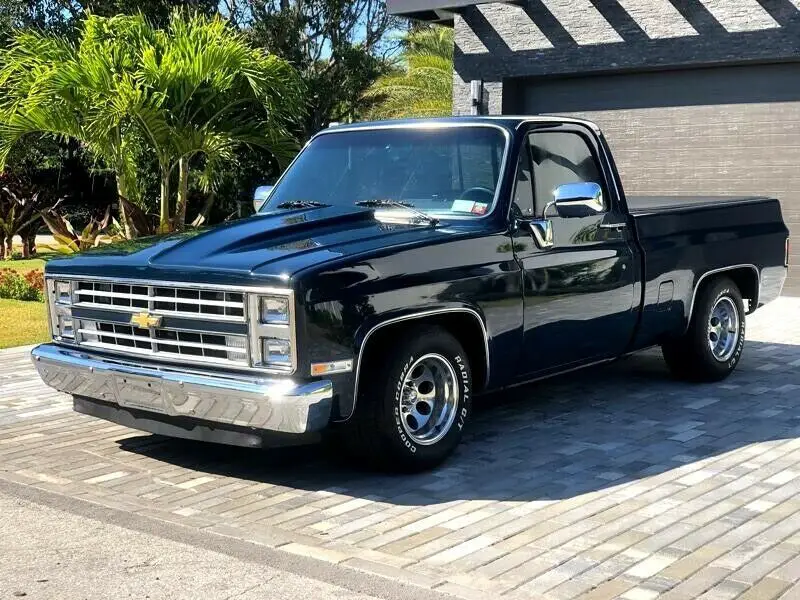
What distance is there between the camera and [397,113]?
79.8 feet

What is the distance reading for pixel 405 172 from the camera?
6762mm

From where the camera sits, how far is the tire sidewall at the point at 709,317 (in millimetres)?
8180

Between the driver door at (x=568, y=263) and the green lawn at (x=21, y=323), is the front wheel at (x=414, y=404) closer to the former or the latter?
the driver door at (x=568, y=263)

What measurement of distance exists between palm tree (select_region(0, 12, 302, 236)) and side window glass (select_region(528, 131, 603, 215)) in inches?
290

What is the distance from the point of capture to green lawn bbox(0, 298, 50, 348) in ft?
35.1

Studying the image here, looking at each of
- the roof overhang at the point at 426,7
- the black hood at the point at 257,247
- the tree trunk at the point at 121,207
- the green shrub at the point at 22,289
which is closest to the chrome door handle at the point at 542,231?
the black hood at the point at 257,247

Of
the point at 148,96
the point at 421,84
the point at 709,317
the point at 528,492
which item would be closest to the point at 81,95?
the point at 148,96

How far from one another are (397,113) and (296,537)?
20113 millimetres

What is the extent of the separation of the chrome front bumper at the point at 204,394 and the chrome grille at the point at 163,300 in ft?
0.97

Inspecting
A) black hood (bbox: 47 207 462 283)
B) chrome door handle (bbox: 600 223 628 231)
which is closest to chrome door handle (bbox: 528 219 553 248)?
chrome door handle (bbox: 600 223 628 231)

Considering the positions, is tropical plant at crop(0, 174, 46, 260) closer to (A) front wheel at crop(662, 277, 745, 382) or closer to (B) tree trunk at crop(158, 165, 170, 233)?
(B) tree trunk at crop(158, 165, 170, 233)

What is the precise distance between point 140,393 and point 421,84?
19.2 meters

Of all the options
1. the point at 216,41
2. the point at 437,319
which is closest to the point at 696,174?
the point at 216,41

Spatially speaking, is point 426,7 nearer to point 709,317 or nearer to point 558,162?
point 709,317
